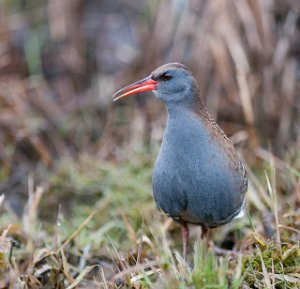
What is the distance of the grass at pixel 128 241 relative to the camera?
10.9 ft

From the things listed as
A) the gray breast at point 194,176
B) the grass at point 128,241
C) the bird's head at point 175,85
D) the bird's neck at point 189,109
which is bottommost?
the grass at point 128,241

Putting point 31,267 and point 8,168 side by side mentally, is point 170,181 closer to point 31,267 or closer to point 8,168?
point 31,267

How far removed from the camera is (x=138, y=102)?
666 centimetres

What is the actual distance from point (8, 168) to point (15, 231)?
1.59 metres

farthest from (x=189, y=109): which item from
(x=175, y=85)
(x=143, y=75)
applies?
(x=143, y=75)

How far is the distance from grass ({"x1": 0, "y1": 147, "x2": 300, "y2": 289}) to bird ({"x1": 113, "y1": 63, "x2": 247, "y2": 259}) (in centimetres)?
20

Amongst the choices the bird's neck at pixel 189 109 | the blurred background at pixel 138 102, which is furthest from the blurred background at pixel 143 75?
the bird's neck at pixel 189 109

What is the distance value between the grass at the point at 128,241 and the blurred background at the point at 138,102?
0.02m

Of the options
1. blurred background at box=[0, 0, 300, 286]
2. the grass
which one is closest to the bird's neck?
the grass

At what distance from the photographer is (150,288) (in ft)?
10.6

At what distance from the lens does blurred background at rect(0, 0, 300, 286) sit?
5.53 m

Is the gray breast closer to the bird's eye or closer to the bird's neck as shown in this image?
the bird's neck

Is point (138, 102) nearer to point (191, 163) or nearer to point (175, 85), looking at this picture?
point (175, 85)

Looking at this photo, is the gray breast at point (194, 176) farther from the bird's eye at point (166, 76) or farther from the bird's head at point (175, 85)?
the bird's eye at point (166, 76)
